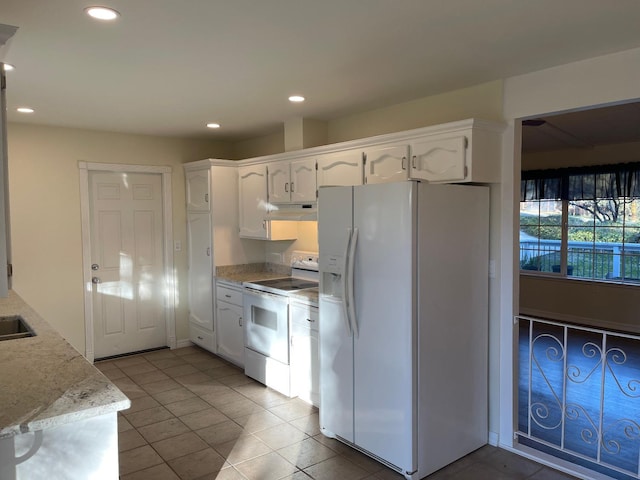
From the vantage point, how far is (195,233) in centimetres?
541

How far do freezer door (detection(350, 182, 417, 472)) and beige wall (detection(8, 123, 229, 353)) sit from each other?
3290 mm

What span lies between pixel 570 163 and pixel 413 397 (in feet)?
17.4

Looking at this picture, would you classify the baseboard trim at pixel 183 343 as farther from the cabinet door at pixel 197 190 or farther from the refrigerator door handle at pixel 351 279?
the refrigerator door handle at pixel 351 279

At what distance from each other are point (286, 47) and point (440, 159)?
4.06ft

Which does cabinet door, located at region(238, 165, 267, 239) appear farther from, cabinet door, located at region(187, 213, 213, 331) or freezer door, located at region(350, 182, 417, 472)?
freezer door, located at region(350, 182, 417, 472)

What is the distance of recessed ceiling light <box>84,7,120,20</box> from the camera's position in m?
2.05

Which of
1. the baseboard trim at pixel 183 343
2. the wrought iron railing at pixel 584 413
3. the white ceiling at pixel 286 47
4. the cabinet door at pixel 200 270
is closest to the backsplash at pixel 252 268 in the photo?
the cabinet door at pixel 200 270

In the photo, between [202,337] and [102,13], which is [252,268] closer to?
[202,337]

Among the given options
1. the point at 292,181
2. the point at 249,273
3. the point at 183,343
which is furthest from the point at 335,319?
the point at 183,343

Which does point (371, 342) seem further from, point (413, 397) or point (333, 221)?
point (333, 221)

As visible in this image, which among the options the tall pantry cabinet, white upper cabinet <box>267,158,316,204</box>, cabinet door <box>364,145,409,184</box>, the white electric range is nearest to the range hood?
white upper cabinet <box>267,158,316,204</box>

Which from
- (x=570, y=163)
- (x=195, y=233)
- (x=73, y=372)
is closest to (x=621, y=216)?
(x=570, y=163)

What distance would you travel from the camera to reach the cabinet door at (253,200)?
189 inches

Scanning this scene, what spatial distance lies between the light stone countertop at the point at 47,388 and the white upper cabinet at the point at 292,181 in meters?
2.45
